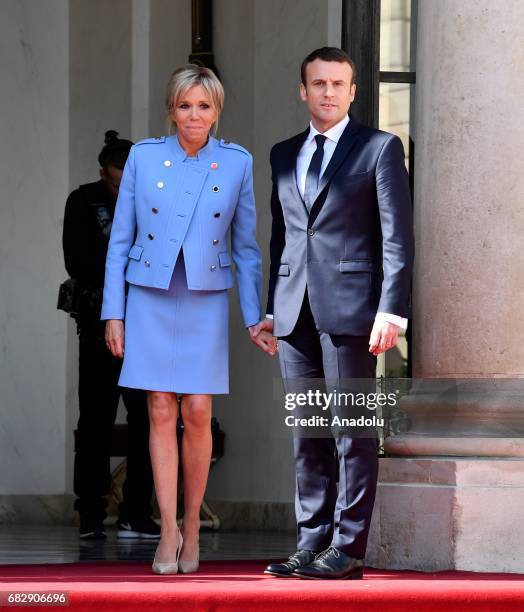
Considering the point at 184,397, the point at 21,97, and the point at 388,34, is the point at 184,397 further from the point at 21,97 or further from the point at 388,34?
the point at 21,97

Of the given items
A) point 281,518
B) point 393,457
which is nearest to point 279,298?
point 393,457

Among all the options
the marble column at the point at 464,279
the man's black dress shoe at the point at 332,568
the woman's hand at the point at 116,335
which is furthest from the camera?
the marble column at the point at 464,279

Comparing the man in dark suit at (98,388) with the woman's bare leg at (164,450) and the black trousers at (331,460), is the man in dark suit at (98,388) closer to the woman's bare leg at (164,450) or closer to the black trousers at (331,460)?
the woman's bare leg at (164,450)

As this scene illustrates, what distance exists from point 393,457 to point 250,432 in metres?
3.05

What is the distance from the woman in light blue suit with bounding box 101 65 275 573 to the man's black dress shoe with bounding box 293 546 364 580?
1.84ft

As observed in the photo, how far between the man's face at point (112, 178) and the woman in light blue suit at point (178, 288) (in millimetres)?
1866

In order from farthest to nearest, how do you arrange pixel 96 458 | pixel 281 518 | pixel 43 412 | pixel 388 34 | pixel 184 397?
pixel 43 412, pixel 281 518, pixel 96 458, pixel 388 34, pixel 184 397

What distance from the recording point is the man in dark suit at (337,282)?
5805 mm

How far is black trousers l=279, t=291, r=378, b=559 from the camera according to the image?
5.80m

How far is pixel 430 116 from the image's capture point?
265 inches

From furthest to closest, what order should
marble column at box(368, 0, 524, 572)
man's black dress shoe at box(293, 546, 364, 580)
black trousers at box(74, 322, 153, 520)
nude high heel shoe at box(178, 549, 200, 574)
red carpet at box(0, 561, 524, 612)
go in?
black trousers at box(74, 322, 153, 520) < marble column at box(368, 0, 524, 572) < nude high heel shoe at box(178, 549, 200, 574) < man's black dress shoe at box(293, 546, 364, 580) < red carpet at box(0, 561, 524, 612)

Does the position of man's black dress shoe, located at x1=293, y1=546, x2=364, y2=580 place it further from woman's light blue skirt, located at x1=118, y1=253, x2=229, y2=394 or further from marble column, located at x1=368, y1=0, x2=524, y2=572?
woman's light blue skirt, located at x1=118, y1=253, x2=229, y2=394

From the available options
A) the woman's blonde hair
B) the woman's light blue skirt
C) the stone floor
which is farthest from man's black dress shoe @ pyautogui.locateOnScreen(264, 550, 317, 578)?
the woman's blonde hair

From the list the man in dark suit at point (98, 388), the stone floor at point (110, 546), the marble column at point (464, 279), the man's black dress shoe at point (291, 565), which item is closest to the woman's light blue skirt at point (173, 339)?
the man's black dress shoe at point (291, 565)
